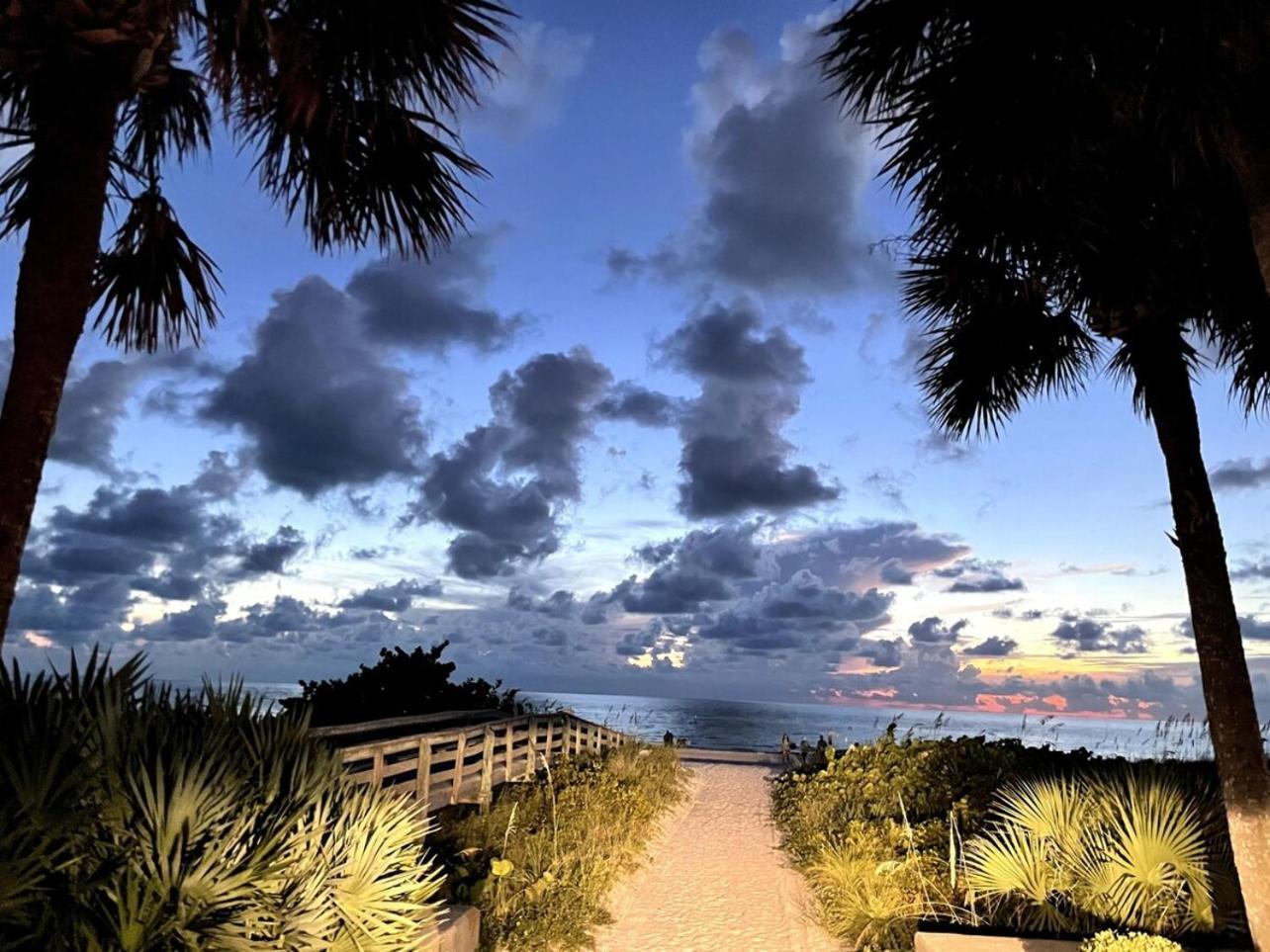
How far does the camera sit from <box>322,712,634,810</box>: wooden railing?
342 inches

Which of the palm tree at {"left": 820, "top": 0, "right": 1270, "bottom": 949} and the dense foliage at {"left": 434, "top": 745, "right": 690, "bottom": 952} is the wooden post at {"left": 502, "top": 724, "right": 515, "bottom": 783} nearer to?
the dense foliage at {"left": 434, "top": 745, "right": 690, "bottom": 952}

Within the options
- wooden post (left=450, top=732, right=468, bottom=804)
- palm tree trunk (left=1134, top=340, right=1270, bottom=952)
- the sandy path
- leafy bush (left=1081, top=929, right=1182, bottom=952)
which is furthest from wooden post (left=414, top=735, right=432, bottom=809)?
palm tree trunk (left=1134, top=340, right=1270, bottom=952)

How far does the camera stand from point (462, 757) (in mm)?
11062

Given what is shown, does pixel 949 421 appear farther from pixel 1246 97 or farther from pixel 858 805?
pixel 858 805

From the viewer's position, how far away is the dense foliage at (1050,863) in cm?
632

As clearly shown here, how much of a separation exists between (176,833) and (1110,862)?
634cm

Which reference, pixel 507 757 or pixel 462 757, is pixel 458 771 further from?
pixel 507 757

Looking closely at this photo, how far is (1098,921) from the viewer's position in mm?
6258

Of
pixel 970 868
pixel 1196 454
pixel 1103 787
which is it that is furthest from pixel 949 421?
pixel 970 868

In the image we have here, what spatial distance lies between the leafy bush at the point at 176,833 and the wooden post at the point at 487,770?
7.07 m

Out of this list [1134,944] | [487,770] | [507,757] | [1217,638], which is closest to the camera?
[1134,944]

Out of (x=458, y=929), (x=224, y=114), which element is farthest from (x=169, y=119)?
(x=458, y=929)

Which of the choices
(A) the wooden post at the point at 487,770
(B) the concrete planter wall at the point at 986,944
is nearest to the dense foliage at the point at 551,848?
(A) the wooden post at the point at 487,770

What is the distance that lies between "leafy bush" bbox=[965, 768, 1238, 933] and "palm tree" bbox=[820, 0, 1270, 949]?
2.69 feet
